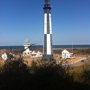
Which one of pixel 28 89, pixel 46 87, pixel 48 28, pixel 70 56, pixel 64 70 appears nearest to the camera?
pixel 28 89

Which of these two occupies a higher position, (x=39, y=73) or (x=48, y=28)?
(x=48, y=28)

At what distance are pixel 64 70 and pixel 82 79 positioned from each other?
90 cm

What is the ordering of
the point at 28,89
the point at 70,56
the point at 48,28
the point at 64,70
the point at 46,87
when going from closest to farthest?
the point at 28,89 < the point at 46,87 < the point at 64,70 < the point at 48,28 < the point at 70,56

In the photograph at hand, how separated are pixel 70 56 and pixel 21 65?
24626 millimetres

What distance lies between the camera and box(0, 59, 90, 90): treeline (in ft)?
19.9

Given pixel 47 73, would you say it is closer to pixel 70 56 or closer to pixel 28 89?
pixel 28 89

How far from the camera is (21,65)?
7383 millimetres

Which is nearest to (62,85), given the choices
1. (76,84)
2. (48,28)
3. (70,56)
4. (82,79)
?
(76,84)

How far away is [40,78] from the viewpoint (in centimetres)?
701

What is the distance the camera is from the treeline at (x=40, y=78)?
A: 239 inches

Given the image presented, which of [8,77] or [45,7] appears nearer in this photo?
[8,77]

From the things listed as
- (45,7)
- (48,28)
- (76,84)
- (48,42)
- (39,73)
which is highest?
(45,7)

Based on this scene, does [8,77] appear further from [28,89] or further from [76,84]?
[76,84]

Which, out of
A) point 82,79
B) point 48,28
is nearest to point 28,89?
point 82,79
